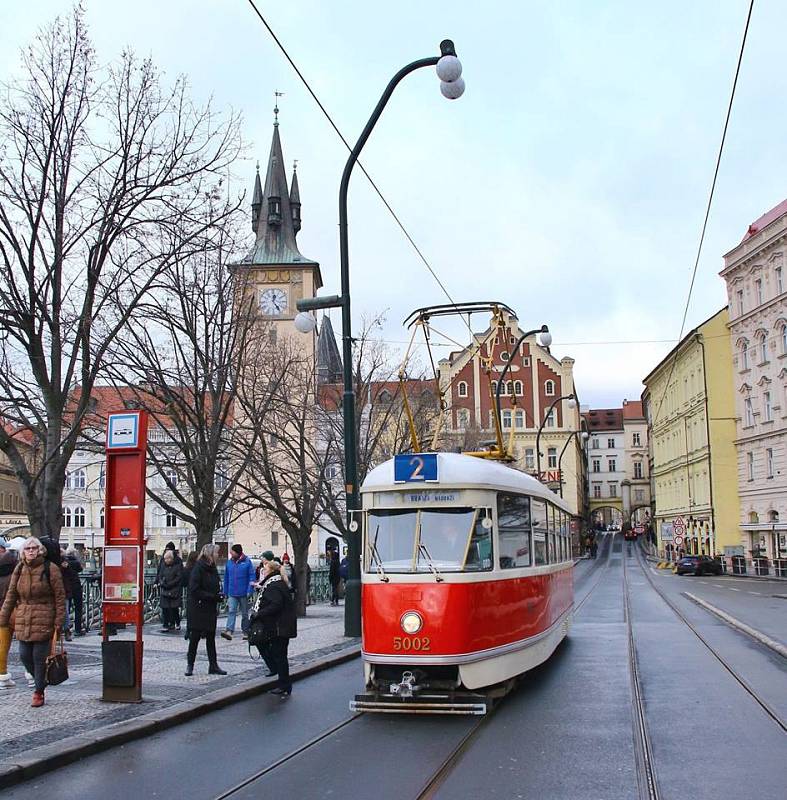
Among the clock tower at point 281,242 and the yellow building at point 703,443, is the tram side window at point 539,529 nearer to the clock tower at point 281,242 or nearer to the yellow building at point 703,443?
the yellow building at point 703,443

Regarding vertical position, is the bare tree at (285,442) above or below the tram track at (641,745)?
above

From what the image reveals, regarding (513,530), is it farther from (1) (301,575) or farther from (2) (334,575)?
(2) (334,575)

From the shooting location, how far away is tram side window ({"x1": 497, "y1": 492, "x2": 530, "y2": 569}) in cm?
1136

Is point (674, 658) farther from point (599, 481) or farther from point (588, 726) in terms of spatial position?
point (599, 481)

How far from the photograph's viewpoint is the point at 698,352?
214ft

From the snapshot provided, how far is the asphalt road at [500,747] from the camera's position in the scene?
7516 mm

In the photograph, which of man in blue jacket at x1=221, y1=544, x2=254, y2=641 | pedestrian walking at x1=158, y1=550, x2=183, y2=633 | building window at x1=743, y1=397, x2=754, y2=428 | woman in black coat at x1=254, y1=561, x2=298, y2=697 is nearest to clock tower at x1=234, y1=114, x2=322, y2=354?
building window at x1=743, y1=397, x2=754, y2=428

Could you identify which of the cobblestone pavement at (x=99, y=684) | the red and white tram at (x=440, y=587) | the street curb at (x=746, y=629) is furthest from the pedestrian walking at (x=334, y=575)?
the red and white tram at (x=440, y=587)

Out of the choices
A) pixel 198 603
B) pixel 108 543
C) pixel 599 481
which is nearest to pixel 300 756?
pixel 108 543

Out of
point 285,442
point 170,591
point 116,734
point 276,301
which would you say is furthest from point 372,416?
point 276,301

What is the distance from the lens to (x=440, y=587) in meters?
10.5

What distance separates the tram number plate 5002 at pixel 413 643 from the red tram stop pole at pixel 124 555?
111 inches

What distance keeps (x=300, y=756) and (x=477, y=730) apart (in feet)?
6.60

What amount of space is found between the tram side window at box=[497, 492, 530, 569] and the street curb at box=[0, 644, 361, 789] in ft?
11.8
